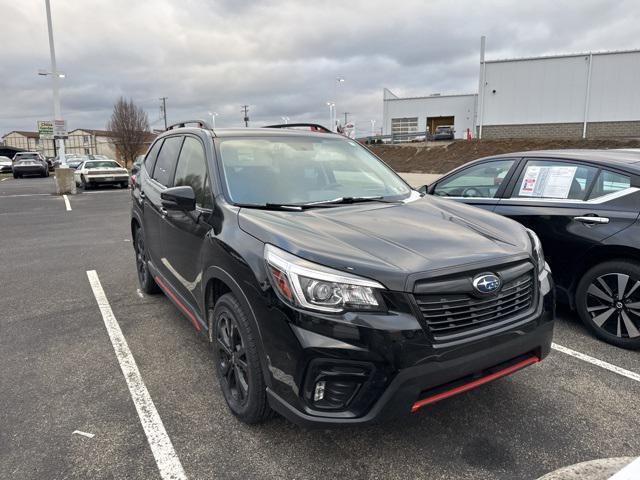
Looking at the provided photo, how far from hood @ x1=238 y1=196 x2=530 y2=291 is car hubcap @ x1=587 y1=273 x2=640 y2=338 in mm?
1366

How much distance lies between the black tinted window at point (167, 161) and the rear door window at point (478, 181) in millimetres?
2992

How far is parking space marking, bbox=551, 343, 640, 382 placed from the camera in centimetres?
342

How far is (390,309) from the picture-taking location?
221 centimetres

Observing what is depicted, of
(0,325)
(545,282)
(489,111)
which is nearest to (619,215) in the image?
(545,282)

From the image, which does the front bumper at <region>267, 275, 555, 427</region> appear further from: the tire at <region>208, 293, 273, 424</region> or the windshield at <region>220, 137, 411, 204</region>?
the windshield at <region>220, 137, 411, 204</region>

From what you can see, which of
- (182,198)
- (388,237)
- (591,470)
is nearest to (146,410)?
(182,198)

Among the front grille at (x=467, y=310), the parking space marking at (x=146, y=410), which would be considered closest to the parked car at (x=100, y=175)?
the parking space marking at (x=146, y=410)

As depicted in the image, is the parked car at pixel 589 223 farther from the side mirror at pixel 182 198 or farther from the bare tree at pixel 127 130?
the bare tree at pixel 127 130

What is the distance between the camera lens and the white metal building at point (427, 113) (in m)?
53.3

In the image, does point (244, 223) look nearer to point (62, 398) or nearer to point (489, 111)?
point (62, 398)

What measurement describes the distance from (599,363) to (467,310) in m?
1.98

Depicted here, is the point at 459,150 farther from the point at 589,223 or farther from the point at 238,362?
the point at 238,362

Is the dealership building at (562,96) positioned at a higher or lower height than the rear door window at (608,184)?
higher

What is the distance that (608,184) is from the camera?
3953 millimetres
